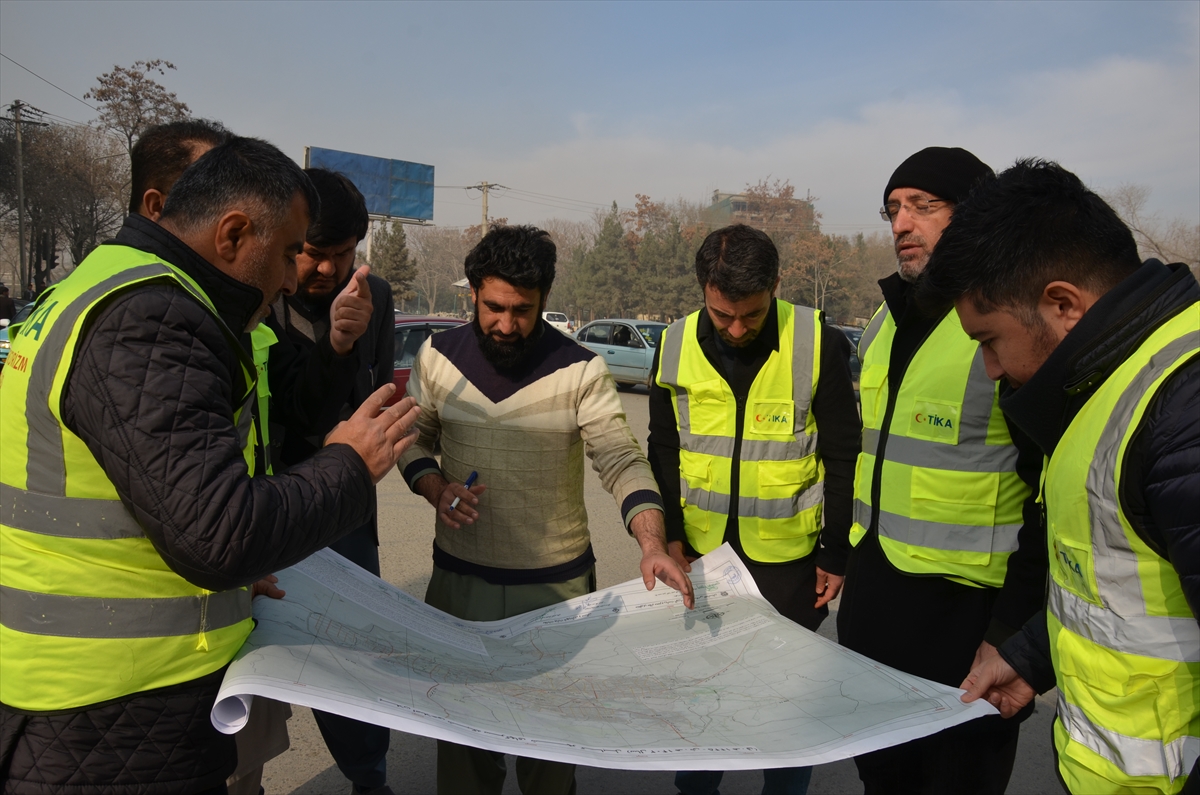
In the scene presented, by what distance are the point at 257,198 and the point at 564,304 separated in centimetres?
6028

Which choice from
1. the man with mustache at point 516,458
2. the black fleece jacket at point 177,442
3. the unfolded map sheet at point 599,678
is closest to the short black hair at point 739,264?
the man with mustache at point 516,458

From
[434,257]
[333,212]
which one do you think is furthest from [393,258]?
[333,212]

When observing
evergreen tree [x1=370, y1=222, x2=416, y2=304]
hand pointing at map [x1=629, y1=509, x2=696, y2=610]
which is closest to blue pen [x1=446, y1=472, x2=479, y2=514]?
hand pointing at map [x1=629, y1=509, x2=696, y2=610]

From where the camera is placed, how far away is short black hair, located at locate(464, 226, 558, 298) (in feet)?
8.30

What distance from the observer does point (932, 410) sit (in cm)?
221

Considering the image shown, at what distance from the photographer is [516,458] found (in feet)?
8.50

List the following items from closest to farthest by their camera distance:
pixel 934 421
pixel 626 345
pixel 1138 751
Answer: pixel 1138 751, pixel 934 421, pixel 626 345

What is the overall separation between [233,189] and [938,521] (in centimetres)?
191

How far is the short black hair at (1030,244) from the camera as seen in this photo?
134cm

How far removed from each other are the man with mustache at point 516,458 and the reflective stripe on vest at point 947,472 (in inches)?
28.4

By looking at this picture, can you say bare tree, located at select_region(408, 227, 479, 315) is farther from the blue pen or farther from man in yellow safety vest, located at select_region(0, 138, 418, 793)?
man in yellow safety vest, located at select_region(0, 138, 418, 793)

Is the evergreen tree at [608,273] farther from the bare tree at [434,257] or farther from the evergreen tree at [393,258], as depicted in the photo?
the bare tree at [434,257]

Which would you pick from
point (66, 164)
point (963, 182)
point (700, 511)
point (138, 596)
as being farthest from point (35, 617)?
point (66, 164)

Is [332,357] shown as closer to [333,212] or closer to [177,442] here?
[333,212]
